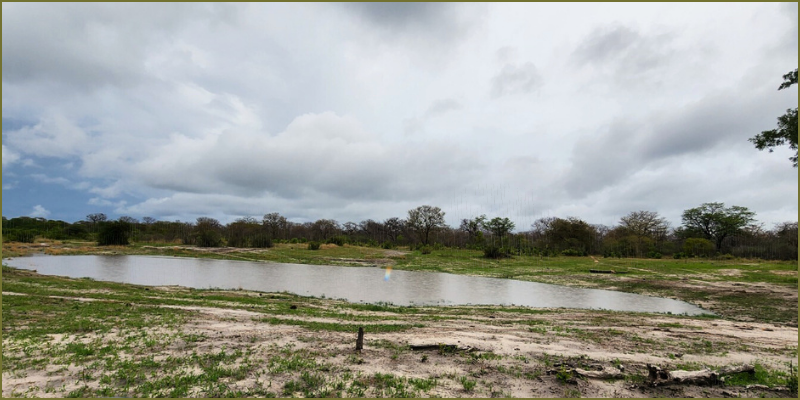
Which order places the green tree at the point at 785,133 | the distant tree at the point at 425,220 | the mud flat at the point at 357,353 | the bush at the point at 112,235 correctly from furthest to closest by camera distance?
the distant tree at the point at 425,220, the bush at the point at 112,235, the green tree at the point at 785,133, the mud flat at the point at 357,353

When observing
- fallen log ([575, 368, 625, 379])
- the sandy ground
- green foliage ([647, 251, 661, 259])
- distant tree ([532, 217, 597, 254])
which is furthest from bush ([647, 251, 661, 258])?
fallen log ([575, 368, 625, 379])

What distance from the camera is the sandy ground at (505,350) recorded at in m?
8.27

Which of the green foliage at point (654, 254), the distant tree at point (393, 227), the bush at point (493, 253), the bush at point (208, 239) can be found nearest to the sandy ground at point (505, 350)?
the bush at point (493, 253)

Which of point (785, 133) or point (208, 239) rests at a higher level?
point (785, 133)

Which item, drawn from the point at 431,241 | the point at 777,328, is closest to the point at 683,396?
the point at 777,328

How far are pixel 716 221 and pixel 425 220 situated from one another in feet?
246

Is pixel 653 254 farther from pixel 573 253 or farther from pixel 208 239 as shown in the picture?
pixel 208 239

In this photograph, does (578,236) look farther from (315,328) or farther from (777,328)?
(315,328)

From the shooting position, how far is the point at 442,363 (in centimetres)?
989

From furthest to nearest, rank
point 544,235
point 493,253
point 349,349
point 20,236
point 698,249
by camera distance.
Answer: point 544,235
point 20,236
point 698,249
point 493,253
point 349,349

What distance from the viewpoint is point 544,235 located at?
9731 centimetres

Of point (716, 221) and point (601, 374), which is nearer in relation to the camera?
point (601, 374)

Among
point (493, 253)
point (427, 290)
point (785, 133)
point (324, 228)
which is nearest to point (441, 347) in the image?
point (427, 290)

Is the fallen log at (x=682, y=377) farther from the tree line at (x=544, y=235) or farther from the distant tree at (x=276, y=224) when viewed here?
the distant tree at (x=276, y=224)
